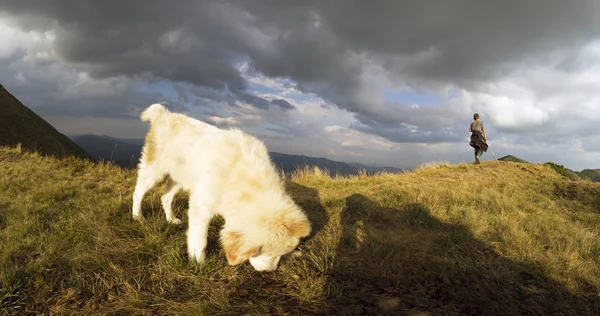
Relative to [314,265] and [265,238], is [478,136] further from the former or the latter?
[265,238]

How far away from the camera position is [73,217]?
4898mm

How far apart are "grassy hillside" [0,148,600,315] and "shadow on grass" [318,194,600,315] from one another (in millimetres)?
17

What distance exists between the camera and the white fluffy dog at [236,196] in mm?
3238

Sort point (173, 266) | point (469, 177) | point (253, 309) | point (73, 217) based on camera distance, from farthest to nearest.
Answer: point (469, 177) < point (73, 217) < point (173, 266) < point (253, 309)

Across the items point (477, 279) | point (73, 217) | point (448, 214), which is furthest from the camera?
point (448, 214)

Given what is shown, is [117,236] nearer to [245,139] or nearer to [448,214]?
[245,139]

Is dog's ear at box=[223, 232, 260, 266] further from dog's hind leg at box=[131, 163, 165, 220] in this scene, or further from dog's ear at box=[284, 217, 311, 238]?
dog's hind leg at box=[131, 163, 165, 220]

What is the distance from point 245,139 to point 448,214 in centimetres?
507

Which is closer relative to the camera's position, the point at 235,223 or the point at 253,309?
the point at 253,309

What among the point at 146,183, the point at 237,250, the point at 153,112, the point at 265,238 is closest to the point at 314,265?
the point at 265,238

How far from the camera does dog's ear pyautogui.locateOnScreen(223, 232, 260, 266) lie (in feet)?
10.4

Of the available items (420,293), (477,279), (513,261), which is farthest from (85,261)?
(513,261)

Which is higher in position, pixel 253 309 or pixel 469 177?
pixel 469 177

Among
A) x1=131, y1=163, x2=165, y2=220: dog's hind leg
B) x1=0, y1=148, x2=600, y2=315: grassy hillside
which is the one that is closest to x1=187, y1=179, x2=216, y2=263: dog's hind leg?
x1=0, y1=148, x2=600, y2=315: grassy hillside
